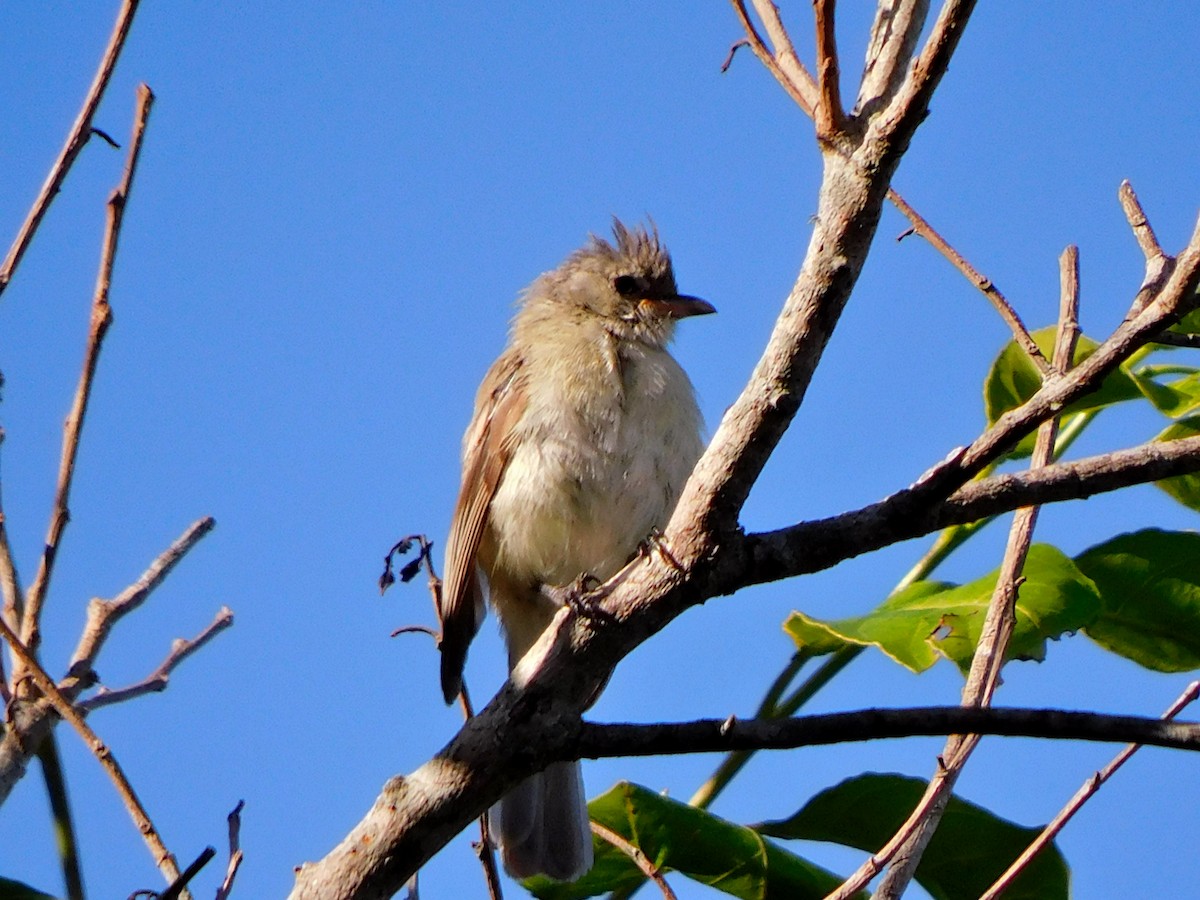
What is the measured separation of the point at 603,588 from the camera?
2.53 m

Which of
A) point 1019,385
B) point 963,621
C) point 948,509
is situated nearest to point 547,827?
point 963,621

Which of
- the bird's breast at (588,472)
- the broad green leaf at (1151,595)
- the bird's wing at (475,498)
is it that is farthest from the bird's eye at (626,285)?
the broad green leaf at (1151,595)

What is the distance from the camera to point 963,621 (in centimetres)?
299

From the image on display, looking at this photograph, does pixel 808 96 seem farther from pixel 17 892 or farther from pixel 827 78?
pixel 17 892

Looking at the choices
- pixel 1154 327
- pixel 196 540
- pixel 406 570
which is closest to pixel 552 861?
pixel 406 570

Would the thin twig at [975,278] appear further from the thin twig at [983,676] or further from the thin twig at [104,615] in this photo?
the thin twig at [104,615]

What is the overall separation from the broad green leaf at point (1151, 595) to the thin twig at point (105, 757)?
7.27 feet

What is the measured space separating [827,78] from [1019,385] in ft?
4.88

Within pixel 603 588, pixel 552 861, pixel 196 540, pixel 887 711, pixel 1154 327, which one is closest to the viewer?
pixel 887 711

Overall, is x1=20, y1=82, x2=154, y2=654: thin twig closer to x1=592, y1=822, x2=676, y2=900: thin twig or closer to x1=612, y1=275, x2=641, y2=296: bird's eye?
x1=592, y1=822, x2=676, y2=900: thin twig

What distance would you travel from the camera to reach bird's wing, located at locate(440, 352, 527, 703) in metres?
4.60

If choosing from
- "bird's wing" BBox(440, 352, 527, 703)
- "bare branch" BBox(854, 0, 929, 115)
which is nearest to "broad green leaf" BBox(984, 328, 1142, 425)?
"bare branch" BBox(854, 0, 929, 115)

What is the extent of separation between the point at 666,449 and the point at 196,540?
179 cm

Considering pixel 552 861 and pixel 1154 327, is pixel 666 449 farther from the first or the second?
pixel 1154 327
